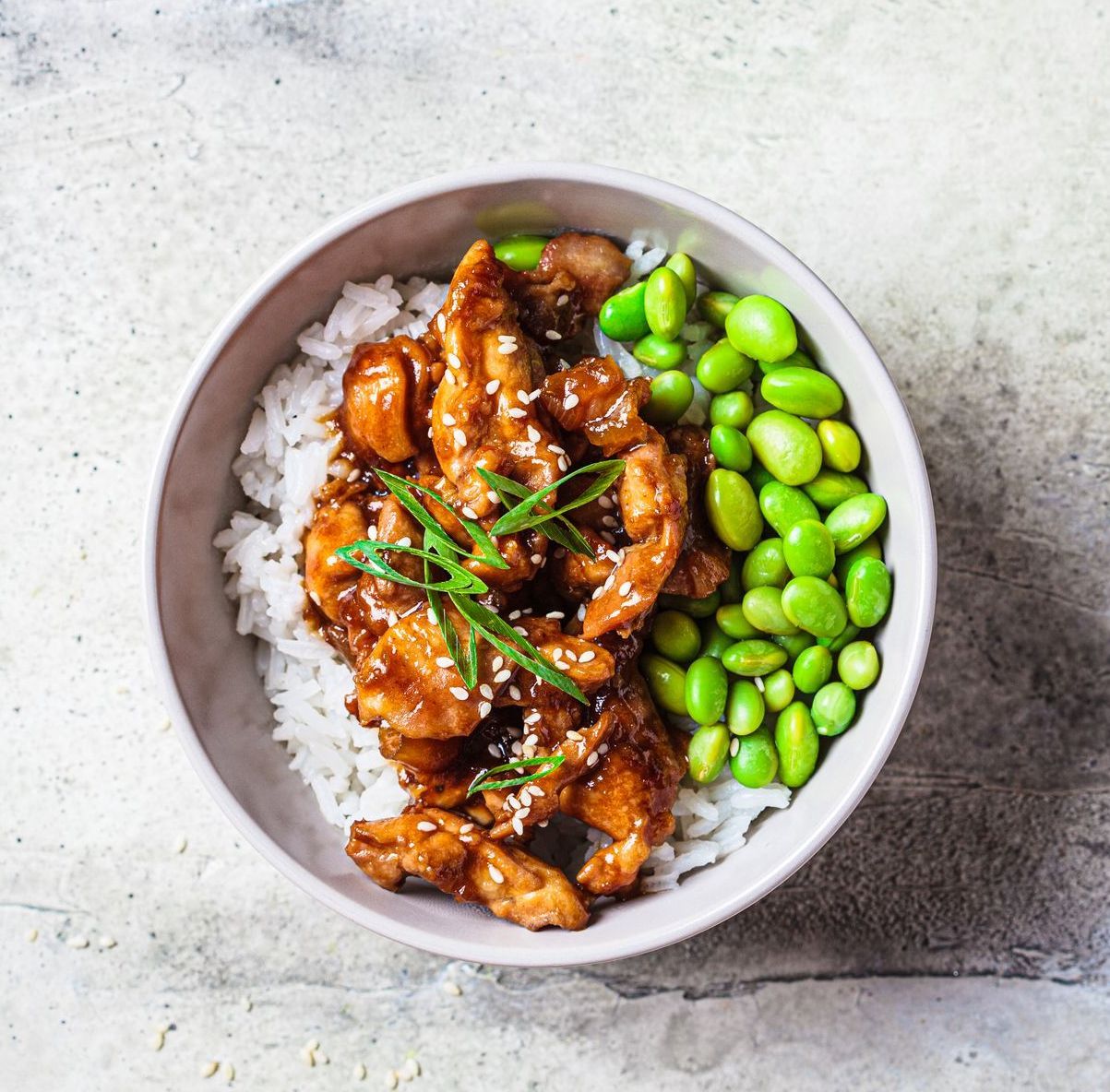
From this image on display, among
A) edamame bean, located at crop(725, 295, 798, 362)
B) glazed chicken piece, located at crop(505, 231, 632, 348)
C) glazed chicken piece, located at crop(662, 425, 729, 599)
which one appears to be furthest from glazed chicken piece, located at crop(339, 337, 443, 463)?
edamame bean, located at crop(725, 295, 798, 362)

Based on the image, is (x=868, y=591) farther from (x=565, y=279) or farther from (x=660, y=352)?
(x=565, y=279)

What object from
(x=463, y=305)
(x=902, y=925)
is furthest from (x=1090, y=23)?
(x=902, y=925)

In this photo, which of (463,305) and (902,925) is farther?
(902,925)

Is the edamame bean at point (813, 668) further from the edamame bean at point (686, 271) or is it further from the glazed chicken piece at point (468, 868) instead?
the edamame bean at point (686, 271)

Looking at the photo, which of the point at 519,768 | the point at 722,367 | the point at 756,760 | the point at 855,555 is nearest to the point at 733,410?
the point at 722,367

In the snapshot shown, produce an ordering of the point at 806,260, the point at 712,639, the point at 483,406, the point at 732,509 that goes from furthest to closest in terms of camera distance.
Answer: the point at 806,260, the point at 712,639, the point at 732,509, the point at 483,406

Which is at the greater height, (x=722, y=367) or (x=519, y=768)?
(x=722, y=367)

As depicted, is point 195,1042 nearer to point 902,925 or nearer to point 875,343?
point 902,925

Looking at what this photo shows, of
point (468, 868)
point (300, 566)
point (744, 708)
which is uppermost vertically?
point (300, 566)
